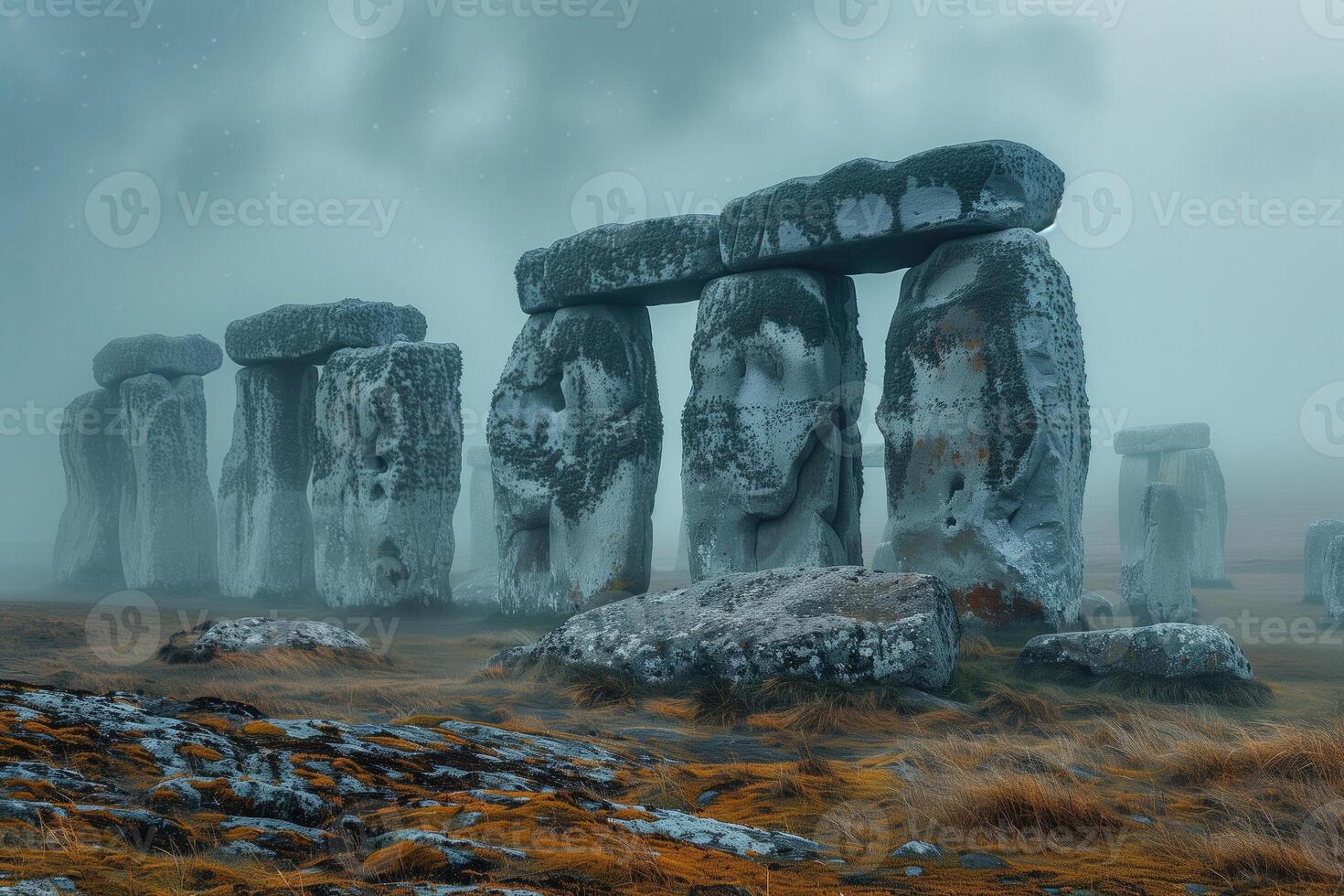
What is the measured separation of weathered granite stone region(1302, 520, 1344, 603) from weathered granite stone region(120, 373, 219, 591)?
49.8 ft

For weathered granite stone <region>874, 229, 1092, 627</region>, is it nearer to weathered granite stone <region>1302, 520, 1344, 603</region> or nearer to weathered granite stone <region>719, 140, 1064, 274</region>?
weathered granite stone <region>719, 140, 1064, 274</region>

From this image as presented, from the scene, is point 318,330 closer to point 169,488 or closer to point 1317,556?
point 169,488

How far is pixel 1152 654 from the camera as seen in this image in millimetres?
6406

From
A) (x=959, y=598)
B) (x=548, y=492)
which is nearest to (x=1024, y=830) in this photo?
(x=959, y=598)

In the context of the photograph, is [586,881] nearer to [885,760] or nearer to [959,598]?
[885,760]

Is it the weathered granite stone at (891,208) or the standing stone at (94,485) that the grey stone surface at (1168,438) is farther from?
the standing stone at (94,485)

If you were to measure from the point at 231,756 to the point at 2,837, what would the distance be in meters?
0.84

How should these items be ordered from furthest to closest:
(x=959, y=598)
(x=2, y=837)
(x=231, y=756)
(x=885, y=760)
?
(x=959, y=598)
(x=885, y=760)
(x=231, y=756)
(x=2, y=837)

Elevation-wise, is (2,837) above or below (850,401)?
below

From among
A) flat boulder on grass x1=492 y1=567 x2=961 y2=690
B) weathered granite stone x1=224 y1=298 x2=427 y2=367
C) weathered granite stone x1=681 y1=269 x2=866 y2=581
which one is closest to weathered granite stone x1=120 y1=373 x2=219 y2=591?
weathered granite stone x1=224 y1=298 x2=427 y2=367

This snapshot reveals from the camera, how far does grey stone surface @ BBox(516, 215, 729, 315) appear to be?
1059cm

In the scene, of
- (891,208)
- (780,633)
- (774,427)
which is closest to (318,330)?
(774,427)

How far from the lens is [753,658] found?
5.84 meters

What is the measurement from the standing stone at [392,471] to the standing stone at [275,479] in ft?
6.34
